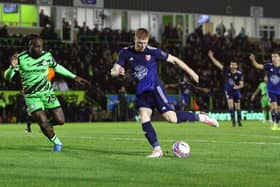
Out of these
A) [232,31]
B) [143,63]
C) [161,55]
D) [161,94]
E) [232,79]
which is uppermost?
[232,31]

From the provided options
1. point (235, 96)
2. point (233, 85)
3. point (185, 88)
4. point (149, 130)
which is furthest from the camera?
point (185, 88)

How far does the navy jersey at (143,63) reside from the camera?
14.1m

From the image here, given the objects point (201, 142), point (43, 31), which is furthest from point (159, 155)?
point (43, 31)

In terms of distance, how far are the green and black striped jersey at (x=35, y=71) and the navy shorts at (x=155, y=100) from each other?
188 centimetres

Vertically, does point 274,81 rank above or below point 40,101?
below

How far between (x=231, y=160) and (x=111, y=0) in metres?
39.1

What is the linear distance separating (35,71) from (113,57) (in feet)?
108

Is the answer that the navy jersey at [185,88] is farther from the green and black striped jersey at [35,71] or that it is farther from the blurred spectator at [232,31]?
the green and black striped jersey at [35,71]

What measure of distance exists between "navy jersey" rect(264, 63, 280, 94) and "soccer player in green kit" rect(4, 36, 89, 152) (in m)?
12.1

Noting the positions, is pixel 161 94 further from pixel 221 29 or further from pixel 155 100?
pixel 221 29

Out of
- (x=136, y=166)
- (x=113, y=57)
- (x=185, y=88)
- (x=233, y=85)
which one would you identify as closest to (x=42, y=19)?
(x=113, y=57)

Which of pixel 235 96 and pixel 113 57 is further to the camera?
pixel 113 57

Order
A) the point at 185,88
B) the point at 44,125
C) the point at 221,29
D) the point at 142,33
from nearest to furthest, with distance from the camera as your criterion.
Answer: the point at 142,33, the point at 44,125, the point at 185,88, the point at 221,29

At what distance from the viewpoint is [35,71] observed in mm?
15516
